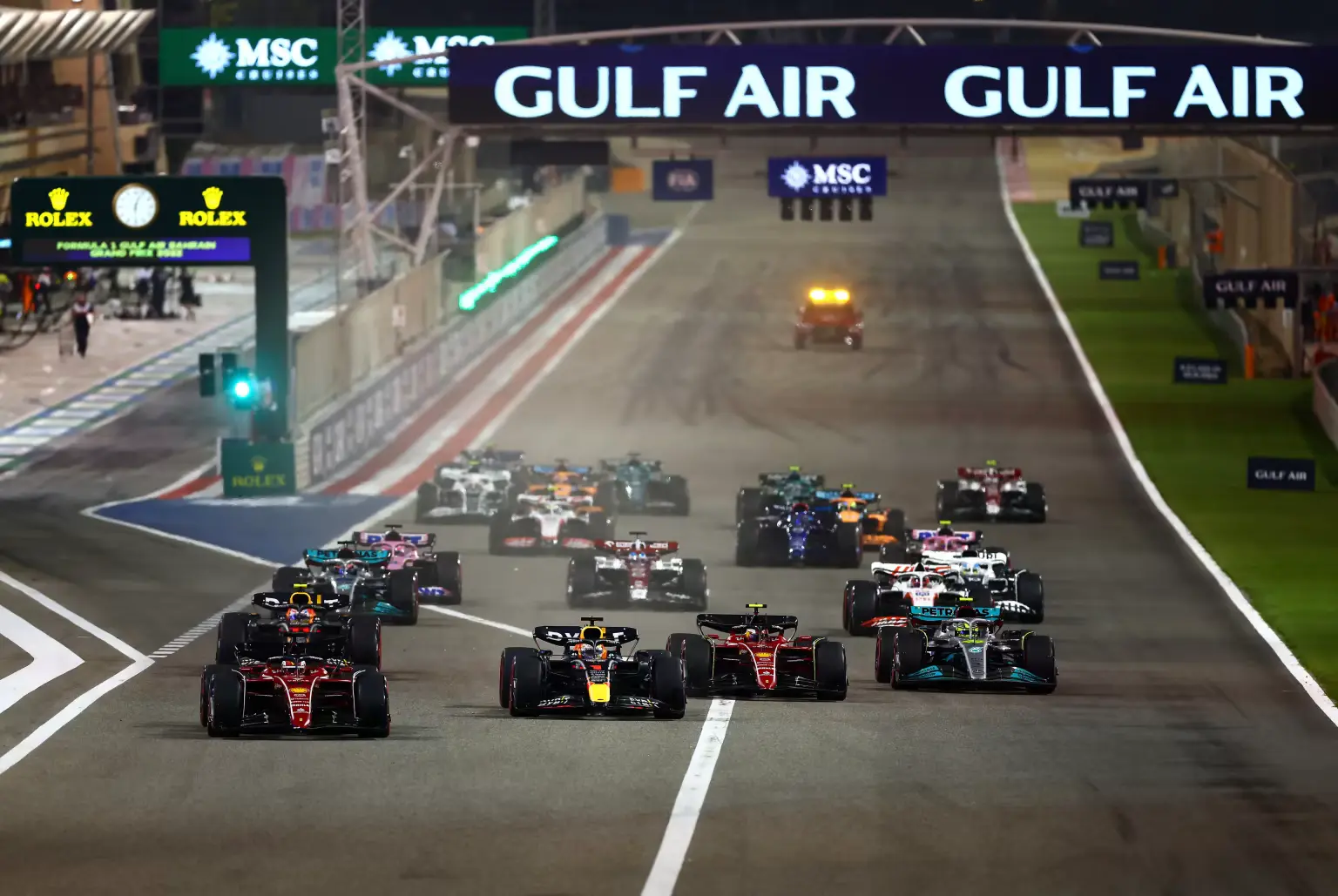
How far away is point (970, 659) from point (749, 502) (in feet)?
49.1

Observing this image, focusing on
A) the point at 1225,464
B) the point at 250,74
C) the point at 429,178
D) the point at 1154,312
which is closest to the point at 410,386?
the point at 1225,464

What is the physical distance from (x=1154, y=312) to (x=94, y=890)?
67.0 m

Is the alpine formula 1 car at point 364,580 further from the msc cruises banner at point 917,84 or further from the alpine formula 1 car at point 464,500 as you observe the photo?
the msc cruises banner at point 917,84

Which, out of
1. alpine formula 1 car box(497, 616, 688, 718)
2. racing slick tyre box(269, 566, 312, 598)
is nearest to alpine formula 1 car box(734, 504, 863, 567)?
racing slick tyre box(269, 566, 312, 598)

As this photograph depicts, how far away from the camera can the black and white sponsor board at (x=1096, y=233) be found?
3789 inches

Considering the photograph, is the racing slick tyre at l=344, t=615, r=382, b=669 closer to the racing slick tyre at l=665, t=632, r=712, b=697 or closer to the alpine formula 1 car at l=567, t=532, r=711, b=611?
the racing slick tyre at l=665, t=632, r=712, b=697

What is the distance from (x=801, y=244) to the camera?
97062 millimetres

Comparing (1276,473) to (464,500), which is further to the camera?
(1276,473)

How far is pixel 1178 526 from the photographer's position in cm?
4444

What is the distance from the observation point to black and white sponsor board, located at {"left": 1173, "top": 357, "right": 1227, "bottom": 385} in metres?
63.2

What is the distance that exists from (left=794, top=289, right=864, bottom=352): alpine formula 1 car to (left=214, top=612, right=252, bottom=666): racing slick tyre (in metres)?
44.7

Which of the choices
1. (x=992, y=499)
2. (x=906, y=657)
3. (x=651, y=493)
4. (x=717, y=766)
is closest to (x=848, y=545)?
(x=992, y=499)

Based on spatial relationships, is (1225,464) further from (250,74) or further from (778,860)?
(250,74)

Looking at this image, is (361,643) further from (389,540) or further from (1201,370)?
(1201,370)
